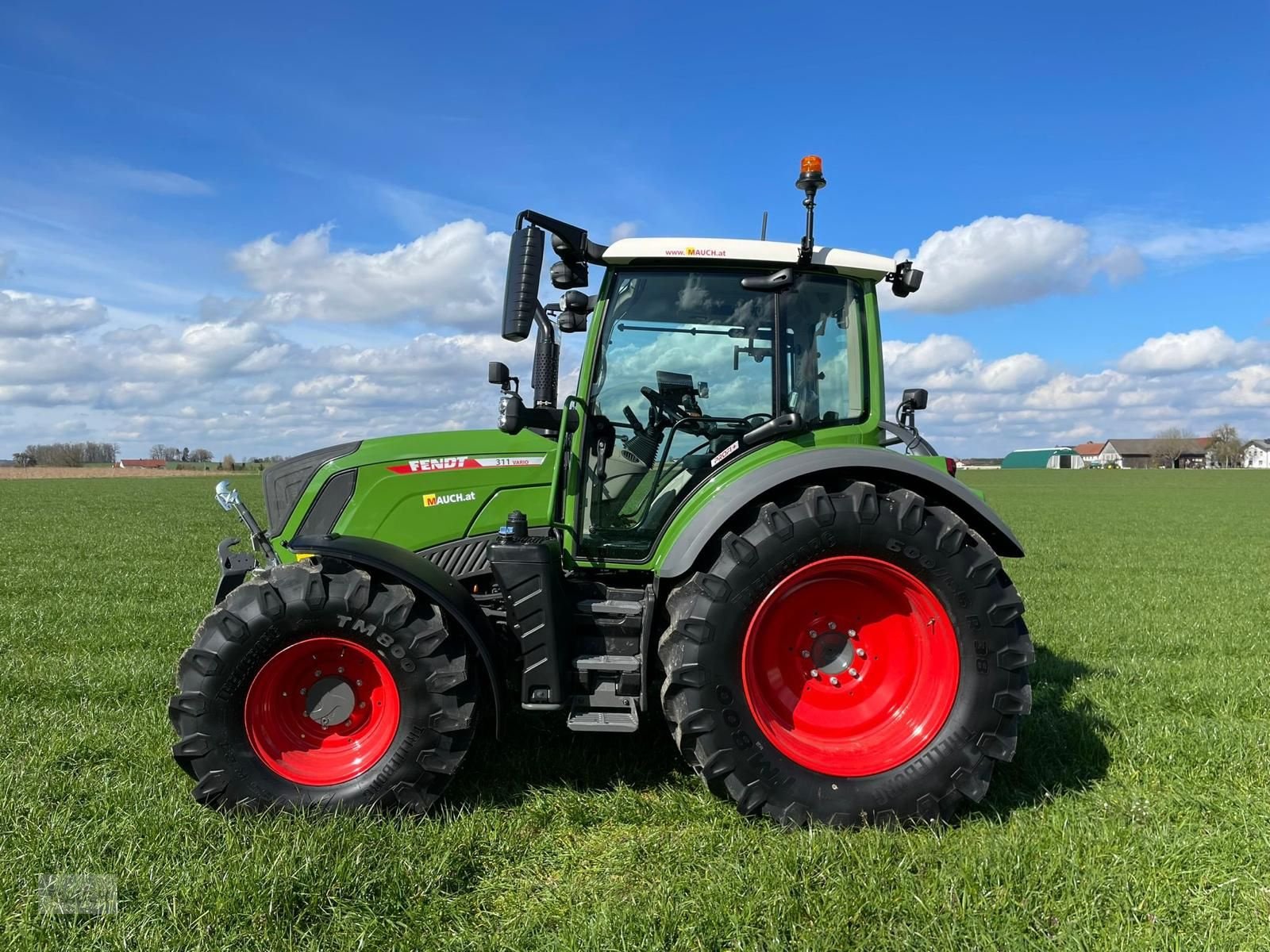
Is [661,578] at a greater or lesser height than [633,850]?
greater

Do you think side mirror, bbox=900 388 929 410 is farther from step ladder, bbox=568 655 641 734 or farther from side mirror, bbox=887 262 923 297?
step ladder, bbox=568 655 641 734

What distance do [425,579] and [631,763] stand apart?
4.60 ft

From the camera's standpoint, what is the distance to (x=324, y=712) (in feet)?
11.5

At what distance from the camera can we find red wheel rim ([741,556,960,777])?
3.46m

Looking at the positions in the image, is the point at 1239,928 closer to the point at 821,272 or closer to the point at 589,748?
the point at 589,748

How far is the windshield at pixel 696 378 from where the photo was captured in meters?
3.84

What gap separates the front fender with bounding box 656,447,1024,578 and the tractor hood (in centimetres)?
82

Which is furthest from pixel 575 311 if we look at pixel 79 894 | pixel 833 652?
A: pixel 79 894

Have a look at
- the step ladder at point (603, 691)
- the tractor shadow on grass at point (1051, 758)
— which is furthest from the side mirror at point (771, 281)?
the tractor shadow on grass at point (1051, 758)

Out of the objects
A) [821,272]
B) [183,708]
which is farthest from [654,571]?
[183,708]

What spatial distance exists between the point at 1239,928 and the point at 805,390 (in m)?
2.52

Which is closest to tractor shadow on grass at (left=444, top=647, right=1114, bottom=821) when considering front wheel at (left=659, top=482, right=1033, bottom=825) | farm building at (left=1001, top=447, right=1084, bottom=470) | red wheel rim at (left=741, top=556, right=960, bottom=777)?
front wheel at (left=659, top=482, right=1033, bottom=825)

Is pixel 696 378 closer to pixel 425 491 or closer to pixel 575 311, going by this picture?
pixel 575 311

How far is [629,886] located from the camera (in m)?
2.94
